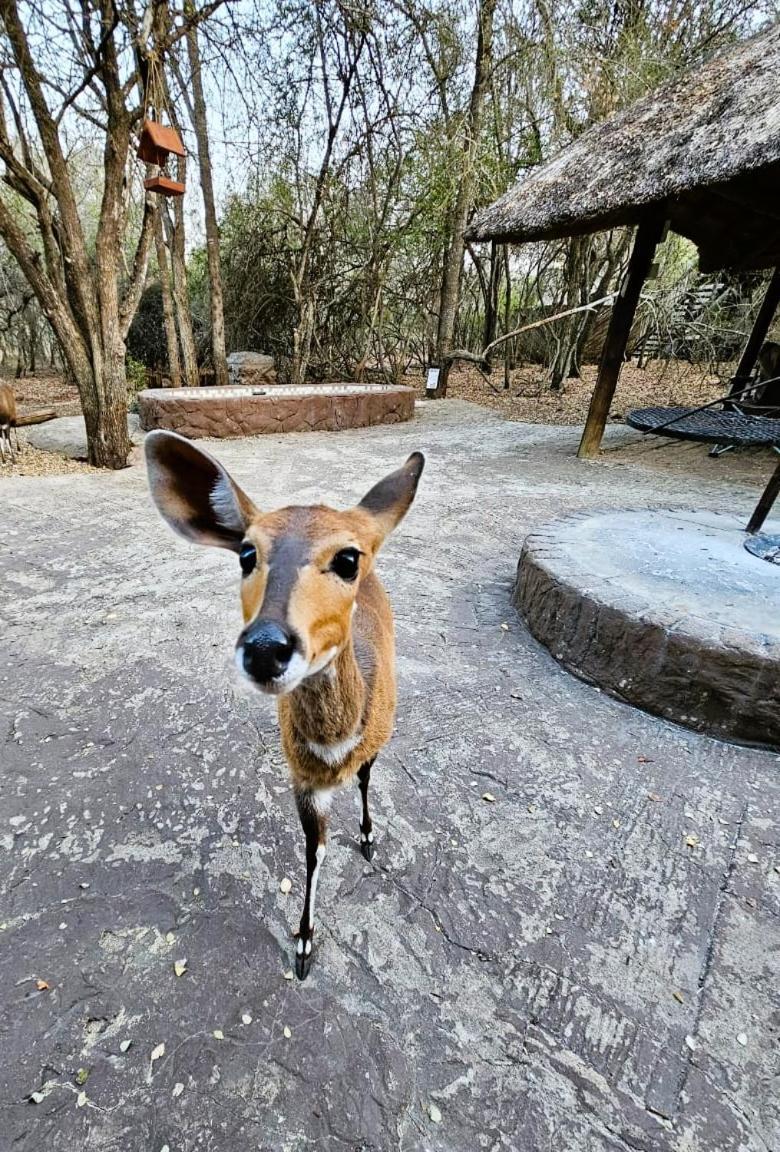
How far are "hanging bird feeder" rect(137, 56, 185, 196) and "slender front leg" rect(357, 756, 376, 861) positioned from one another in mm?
A: 5479

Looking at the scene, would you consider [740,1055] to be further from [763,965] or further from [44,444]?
[44,444]

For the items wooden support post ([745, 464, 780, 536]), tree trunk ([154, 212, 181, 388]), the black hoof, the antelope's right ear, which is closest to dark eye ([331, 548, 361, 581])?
the antelope's right ear

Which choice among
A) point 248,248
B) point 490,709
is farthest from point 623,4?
point 490,709

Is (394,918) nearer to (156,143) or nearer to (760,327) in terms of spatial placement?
(156,143)

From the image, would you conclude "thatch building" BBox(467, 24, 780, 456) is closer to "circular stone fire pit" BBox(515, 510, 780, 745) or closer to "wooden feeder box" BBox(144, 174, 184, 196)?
"wooden feeder box" BBox(144, 174, 184, 196)

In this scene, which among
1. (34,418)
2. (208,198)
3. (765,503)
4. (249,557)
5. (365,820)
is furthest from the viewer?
(208,198)

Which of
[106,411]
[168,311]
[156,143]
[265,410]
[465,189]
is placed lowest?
[265,410]

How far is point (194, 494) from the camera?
1257mm

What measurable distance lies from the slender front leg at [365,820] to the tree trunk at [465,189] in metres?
9.63

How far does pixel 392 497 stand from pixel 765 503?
8.66 ft

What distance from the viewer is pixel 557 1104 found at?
1149 mm

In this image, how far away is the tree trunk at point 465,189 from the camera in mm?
8852

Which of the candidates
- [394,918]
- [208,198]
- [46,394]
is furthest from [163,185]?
[46,394]

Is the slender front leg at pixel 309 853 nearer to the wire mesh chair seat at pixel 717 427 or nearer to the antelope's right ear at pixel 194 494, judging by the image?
the antelope's right ear at pixel 194 494
